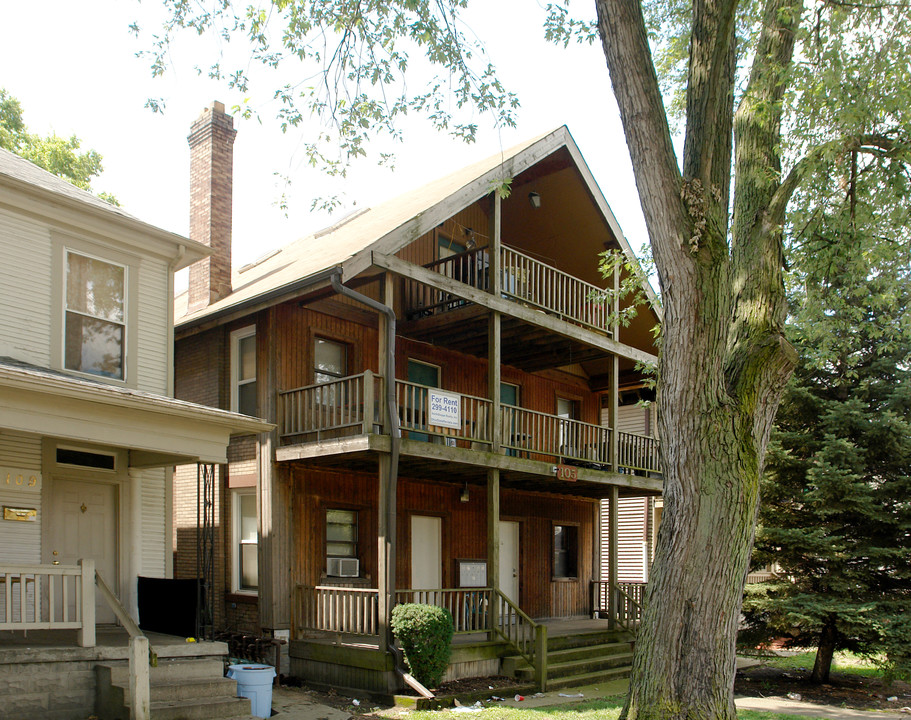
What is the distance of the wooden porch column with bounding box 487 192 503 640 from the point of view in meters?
14.6

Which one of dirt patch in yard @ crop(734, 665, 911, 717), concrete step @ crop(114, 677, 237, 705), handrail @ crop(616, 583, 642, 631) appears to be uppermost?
concrete step @ crop(114, 677, 237, 705)

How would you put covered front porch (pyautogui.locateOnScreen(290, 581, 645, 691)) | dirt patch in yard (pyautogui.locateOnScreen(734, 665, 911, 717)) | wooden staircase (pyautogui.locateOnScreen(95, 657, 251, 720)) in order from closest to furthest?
wooden staircase (pyautogui.locateOnScreen(95, 657, 251, 720)) < covered front porch (pyautogui.locateOnScreen(290, 581, 645, 691)) < dirt patch in yard (pyautogui.locateOnScreen(734, 665, 911, 717))

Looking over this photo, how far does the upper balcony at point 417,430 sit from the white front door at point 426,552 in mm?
1468

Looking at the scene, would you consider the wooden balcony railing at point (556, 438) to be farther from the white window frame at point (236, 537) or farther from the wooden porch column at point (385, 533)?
the white window frame at point (236, 537)

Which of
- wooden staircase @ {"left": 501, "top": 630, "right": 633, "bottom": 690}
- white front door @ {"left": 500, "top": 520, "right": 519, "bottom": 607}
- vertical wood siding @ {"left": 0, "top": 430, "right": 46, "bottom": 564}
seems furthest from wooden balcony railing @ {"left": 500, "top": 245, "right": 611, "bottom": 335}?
vertical wood siding @ {"left": 0, "top": 430, "right": 46, "bottom": 564}

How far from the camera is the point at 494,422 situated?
1543cm

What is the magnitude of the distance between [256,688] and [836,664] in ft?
44.1

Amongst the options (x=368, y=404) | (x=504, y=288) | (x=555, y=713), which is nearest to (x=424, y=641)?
(x=555, y=713)

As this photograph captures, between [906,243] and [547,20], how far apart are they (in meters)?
5.22

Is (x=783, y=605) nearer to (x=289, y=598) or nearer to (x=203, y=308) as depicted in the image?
(x=289, y=598)

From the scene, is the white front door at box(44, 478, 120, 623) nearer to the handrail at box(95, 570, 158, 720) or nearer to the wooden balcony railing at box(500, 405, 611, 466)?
the handrail at box(95, 570, 158, 720)

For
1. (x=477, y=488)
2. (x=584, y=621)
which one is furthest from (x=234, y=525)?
(x=584, y=621)

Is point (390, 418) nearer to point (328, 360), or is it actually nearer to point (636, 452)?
point (328, 360)

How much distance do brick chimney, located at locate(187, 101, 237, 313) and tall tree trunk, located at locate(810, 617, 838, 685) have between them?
1271 cm
